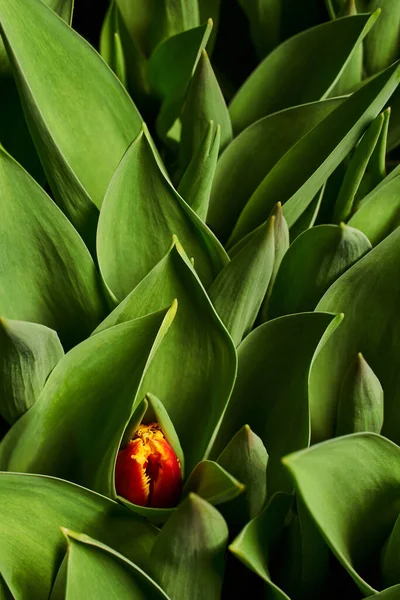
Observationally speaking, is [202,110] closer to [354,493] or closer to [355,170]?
[355,170]

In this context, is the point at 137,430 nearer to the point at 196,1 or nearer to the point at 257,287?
the point at 257,287

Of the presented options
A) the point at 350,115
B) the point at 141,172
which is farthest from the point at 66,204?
the point at 350,115

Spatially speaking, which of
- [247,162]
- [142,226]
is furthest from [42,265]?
[247,162]

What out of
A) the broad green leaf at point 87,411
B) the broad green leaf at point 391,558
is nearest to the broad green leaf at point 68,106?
the broad green leaf at point 87,411

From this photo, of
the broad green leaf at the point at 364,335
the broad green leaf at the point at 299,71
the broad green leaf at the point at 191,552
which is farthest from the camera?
the broad green leaf at the point at 299,71

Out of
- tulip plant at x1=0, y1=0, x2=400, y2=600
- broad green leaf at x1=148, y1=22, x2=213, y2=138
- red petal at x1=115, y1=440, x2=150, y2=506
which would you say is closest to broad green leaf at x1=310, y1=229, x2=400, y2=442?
tulip plant at x1=0, y1=0, x2=400, y2=600

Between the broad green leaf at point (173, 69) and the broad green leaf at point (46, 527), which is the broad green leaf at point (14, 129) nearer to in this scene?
the broad green leaf at point (173, 69)

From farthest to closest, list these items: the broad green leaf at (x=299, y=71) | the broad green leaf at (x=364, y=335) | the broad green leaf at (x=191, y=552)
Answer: the broad green leaf at (x=299, y=71) < the broad green leaf at (x=364, y=335) < the broad green leaf at (x=191, y=552)
